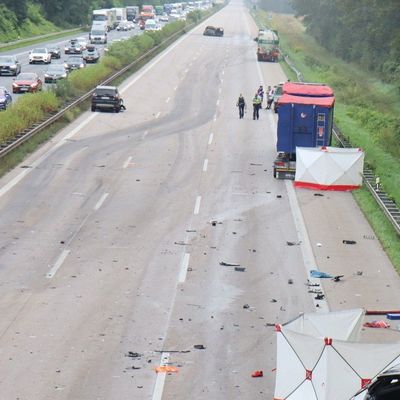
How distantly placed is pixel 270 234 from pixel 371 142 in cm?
1985

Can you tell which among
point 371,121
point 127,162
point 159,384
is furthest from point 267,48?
point 159,384

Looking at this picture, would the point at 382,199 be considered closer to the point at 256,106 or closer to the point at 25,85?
the point at 256,106

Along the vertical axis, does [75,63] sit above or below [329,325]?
below

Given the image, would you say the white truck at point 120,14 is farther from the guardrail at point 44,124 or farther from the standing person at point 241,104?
the standing person at point 241,104

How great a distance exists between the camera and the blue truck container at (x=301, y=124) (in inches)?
1421

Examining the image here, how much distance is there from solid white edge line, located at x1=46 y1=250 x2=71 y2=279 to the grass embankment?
7.32 m

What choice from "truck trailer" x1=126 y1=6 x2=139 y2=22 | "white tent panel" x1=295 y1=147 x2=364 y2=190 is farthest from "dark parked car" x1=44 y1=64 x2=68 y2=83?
"truck trailer" x1=126 y1=6 x2=139 y2=22

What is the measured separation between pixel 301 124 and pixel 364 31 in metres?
59.7

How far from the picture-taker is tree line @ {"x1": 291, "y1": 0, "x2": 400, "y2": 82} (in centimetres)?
8000

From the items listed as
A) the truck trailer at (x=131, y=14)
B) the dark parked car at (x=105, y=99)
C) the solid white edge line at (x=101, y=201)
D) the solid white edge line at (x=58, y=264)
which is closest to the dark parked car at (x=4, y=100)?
the dark parked car at (x=105, y=99)

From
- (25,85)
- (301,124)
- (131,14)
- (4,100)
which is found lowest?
(131,14)

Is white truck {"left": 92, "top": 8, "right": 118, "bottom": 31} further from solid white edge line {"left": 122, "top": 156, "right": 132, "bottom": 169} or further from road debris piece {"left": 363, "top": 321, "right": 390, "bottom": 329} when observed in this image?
road debris piece {"left": 363, "top": 321, "right": 390, "bottom": 329}

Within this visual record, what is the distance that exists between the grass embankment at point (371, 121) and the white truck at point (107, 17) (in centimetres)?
2694

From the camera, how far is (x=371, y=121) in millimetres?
53875
